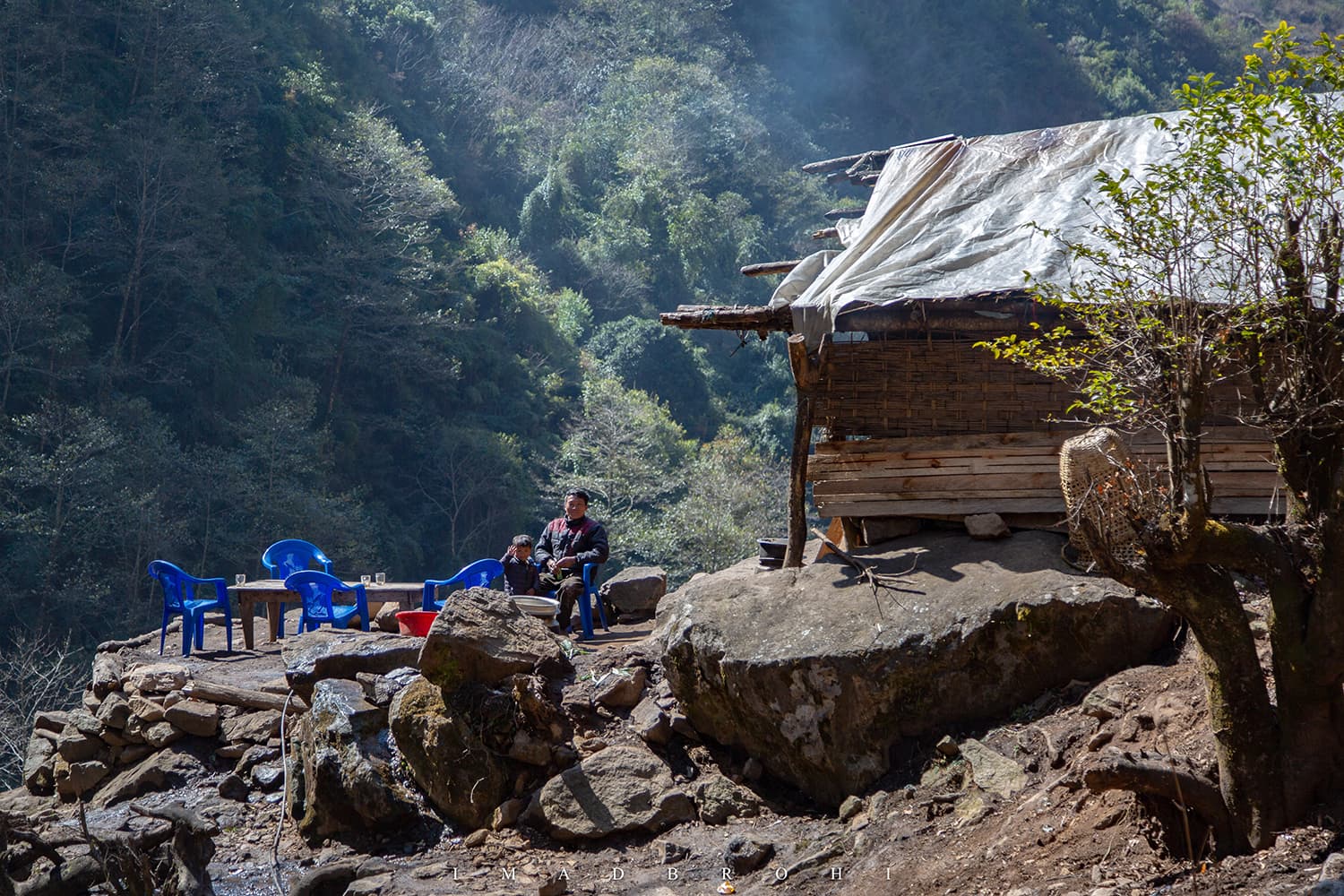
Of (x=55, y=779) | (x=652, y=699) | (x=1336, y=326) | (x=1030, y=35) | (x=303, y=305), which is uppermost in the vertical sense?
(x=1030, y=35)

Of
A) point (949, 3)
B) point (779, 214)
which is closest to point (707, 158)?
point (779, 214)

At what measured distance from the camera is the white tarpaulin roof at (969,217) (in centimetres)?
791

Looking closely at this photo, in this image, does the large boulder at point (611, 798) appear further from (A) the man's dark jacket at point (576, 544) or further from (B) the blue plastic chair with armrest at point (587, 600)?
(A) the man's dark jacket at point (576, 544)

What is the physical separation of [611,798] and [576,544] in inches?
127

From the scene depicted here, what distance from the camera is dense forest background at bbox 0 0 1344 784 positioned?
70.7 ft

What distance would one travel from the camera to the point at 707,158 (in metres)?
42.1

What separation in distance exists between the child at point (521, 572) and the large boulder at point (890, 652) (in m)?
2.78

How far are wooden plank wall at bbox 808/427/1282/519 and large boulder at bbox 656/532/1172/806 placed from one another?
0.39 m

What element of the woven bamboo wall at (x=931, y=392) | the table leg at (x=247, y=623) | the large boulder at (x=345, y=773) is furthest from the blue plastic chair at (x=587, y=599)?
the table leg at (x=247, y=623)

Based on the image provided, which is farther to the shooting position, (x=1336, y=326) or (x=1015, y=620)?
(x=1015, y=620)

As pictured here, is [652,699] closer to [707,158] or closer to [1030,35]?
[707,158]

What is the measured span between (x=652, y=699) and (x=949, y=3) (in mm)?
47026

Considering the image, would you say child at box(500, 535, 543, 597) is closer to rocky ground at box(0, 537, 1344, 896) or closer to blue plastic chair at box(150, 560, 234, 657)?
rocky ground at box(0, 537, 1344, 896)

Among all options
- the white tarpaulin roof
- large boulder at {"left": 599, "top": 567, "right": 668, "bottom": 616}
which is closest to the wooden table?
large boulder at {"left": 599, "top": 567, "right": 668, "bottom": 616}
